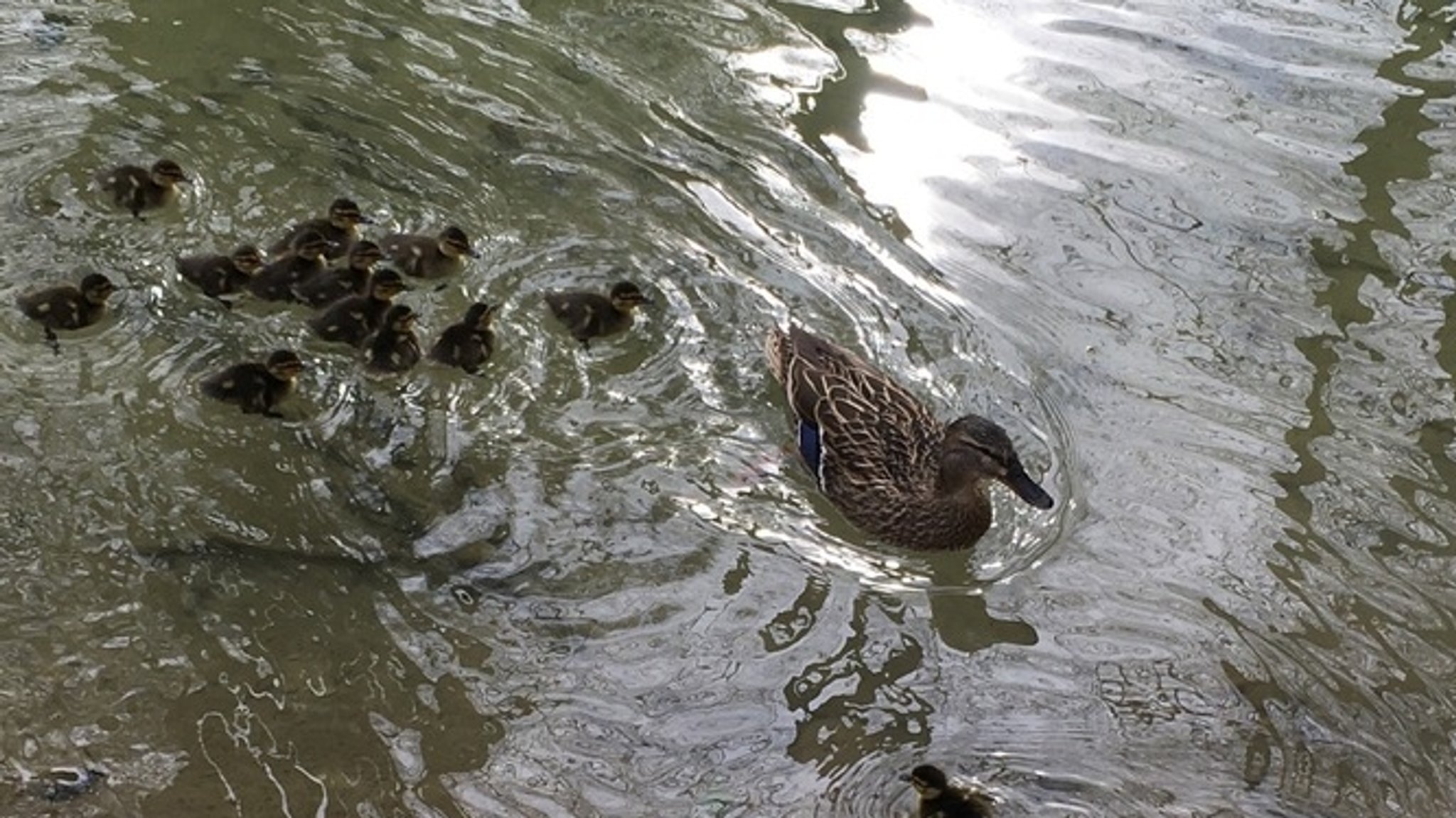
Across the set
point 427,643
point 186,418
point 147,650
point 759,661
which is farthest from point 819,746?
point 186,418

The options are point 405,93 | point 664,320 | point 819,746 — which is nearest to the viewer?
point 819,746

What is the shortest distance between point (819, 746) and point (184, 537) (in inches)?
66.5

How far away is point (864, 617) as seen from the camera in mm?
4203

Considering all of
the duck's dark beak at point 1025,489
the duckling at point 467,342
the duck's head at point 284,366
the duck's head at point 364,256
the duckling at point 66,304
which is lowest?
the duckling at point 66,304

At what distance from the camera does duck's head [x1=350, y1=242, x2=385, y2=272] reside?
15.8 ft

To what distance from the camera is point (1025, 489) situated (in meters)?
4.41

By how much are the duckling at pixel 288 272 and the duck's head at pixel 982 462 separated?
1956 mm

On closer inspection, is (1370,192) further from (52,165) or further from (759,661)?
(52,165)

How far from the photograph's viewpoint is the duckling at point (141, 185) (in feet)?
16.5

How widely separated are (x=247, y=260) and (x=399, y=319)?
516 millimetres

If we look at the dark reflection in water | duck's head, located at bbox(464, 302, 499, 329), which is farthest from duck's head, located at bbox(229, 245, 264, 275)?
the dark reflection in water

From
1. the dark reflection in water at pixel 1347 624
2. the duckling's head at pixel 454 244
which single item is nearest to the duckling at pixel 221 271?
the duckling's head at pixel 454 244

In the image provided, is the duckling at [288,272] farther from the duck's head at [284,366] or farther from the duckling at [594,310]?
the duckling at [594,310]

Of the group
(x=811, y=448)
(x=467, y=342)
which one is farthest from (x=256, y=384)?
(x=811, y=448)
